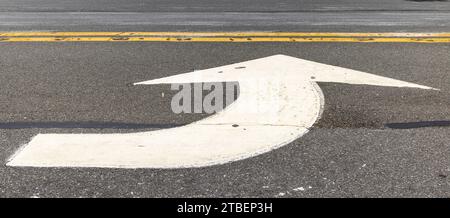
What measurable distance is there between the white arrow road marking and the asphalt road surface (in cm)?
10

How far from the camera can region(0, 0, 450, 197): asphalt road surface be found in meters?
2.79

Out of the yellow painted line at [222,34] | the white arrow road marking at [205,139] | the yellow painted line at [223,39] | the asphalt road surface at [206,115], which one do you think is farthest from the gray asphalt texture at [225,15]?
the white arrow road marking at [205,139]

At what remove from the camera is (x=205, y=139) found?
3.43m

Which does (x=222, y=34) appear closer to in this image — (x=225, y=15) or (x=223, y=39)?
(x=223, y=39)

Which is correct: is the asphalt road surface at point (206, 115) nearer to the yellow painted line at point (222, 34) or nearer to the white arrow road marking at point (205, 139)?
the white arrow road marking at point (205, 139)

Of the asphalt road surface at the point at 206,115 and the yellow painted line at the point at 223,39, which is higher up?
the yellow painted line at the point at 223,39

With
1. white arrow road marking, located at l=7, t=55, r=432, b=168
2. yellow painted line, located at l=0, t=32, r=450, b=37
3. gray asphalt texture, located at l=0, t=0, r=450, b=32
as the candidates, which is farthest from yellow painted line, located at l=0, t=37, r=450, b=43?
white arrow road marking, located at l=7, t=55, r=432, b=168

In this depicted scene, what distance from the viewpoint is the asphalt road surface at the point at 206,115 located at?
279cm

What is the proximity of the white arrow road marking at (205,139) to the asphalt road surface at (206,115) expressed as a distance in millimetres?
104

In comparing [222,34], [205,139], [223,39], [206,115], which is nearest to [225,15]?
[222,34]

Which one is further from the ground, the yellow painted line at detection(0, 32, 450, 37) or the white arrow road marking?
the yellow painted line at detection(0, 32, 450, 37)

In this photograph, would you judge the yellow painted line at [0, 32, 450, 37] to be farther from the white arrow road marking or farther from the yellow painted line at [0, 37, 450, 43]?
the white arrow road marking
